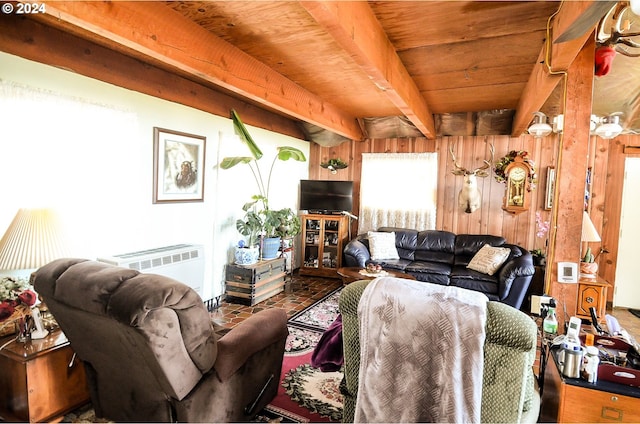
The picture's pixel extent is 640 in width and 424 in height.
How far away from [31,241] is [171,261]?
1438 millimetres

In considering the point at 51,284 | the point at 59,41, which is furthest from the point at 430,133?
the point at 51,284

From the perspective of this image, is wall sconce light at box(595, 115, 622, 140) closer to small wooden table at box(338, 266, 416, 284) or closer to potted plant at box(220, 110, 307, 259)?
small wooden table at box(338, 266, 416, 284)

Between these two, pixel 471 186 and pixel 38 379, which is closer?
pixel 38 379

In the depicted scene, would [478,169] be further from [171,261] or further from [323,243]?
[171,261]

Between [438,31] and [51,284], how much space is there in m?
2.74

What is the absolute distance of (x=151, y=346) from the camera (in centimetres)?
146

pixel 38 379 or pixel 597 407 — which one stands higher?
pixel 597 407

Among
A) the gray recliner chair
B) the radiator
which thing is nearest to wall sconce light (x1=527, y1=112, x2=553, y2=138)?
the gray recliner chair

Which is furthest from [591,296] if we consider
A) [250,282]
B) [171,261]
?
[171,261]

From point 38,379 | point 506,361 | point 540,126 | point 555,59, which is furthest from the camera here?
point 540,126

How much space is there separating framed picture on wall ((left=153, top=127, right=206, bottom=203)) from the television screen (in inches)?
84.1

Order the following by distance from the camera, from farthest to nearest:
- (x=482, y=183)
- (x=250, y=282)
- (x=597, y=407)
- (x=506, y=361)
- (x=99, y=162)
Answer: (x=482, y=183) < (x=250, y=282) < (x=99, y=162) < (x=597, y=407) < (x=506, y=361)

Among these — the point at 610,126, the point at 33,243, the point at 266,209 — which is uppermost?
the point at 610,126

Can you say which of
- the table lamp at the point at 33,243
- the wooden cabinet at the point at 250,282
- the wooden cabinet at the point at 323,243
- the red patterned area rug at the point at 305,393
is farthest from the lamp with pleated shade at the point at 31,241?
the wooden cabinet at the point at 323,243
